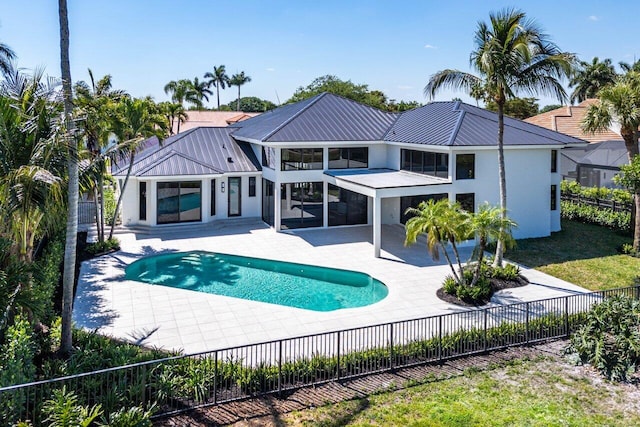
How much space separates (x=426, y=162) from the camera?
24.2 metres

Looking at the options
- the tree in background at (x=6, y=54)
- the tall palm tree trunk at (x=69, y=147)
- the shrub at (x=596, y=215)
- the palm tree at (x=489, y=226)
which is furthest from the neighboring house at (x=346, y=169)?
the tall palm tree trunk at (x=69, y=147)

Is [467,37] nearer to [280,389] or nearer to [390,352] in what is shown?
[390,352]

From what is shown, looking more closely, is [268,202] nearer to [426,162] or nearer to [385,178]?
[385,178]

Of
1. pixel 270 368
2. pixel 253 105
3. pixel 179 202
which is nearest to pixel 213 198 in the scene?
pixel 179 202

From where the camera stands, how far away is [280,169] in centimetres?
2575

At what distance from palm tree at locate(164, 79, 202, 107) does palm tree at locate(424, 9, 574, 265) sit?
4739 cm

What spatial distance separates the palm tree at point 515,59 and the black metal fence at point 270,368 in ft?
17.0

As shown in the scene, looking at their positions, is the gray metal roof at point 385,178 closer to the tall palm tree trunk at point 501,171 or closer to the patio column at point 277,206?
the patio column at point 277,206

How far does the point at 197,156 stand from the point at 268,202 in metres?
5.09

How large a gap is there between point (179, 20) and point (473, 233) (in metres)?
14.1

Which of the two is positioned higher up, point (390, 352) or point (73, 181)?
point (73, 181)

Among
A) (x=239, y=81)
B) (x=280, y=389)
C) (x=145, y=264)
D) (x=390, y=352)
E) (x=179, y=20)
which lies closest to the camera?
(x=280, y=389)

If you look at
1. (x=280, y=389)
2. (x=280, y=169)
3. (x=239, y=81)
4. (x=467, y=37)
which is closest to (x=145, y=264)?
(x=280, y=169)

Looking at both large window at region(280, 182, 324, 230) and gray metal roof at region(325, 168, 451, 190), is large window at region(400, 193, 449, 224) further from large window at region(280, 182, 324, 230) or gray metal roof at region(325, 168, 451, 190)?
large window at region(280, 182, 324, 230)
